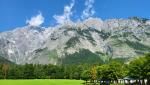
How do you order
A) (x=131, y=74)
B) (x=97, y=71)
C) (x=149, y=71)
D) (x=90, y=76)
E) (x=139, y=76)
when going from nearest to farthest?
(x=149, y=71) → (x=139, y=76) → (x=131, y=74) → (x=97, y=71) → (x=90, y=76)

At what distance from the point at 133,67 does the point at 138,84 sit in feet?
22.2

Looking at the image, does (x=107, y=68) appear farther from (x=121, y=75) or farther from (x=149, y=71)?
(x=149, y=71)

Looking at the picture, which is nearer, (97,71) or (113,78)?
(113,78)

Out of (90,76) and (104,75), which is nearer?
(104,75)

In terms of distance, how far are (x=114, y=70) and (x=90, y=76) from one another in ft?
139

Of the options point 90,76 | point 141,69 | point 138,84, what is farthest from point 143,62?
point 90,76

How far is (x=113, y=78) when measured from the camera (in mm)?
140125

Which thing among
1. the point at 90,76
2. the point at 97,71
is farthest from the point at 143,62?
the point at 90,76

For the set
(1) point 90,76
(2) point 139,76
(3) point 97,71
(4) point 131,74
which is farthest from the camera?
(1) point 90,76

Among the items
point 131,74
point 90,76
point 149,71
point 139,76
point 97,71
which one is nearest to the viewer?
point 149,71

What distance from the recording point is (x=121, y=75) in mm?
138000

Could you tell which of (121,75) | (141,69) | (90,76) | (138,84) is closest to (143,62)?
(141,69)

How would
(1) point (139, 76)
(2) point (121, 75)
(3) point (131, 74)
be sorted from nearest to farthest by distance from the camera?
(1) point (139, 76)
(3) point (131, 74)
(2) point (121, 75)

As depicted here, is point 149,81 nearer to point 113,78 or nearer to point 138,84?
point 138,84
